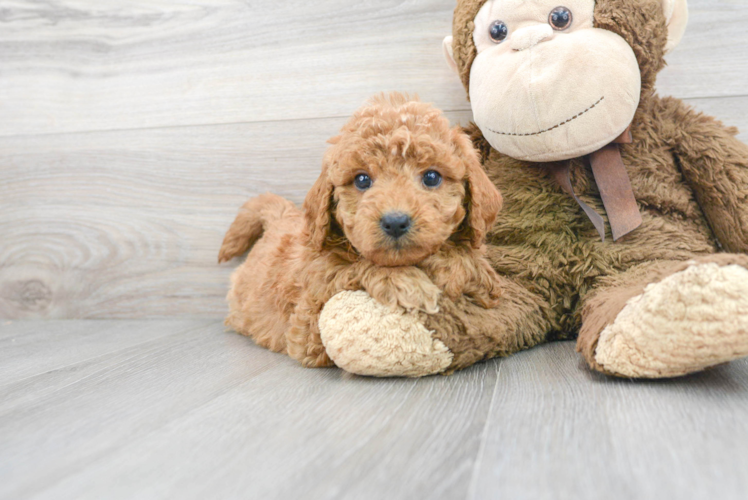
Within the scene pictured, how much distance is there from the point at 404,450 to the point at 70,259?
4.36ft

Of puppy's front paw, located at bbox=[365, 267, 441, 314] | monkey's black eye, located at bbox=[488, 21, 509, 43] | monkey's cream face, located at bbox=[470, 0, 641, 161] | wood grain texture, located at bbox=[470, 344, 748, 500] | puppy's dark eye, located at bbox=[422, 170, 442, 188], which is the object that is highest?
monkey's black eye, located at bbox=[488, 21, 509, 43]

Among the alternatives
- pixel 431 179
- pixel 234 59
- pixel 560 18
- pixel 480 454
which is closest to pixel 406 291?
pixel 431 179

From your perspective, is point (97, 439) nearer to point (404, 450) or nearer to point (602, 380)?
point (404, 450)

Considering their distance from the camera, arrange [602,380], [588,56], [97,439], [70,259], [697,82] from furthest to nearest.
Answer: [70,259]
[697,82]
[588,56]
[602,380]
[97,439]

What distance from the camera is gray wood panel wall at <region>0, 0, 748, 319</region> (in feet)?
4.50

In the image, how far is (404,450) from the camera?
0.59 meters

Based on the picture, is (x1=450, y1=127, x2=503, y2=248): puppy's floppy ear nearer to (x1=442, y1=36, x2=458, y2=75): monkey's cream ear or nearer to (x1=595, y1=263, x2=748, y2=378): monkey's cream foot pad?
(x1=595, y1=263, x2=748, y2=378): monkey's cream foot pad

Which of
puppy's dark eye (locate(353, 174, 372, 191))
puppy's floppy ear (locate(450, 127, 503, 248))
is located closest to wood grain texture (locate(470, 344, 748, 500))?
puppy's floppy ear (locate(450, 127, 503, 248))

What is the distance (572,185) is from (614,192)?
74mm

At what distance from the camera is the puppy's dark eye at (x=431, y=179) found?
2.77 ft

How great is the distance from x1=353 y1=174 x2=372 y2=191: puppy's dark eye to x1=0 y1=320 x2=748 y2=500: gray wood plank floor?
0.97ft

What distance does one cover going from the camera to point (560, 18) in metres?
0.97

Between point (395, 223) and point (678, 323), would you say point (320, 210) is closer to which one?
point (395, 223)

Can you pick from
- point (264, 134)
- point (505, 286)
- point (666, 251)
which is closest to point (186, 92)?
point (264, 134)
